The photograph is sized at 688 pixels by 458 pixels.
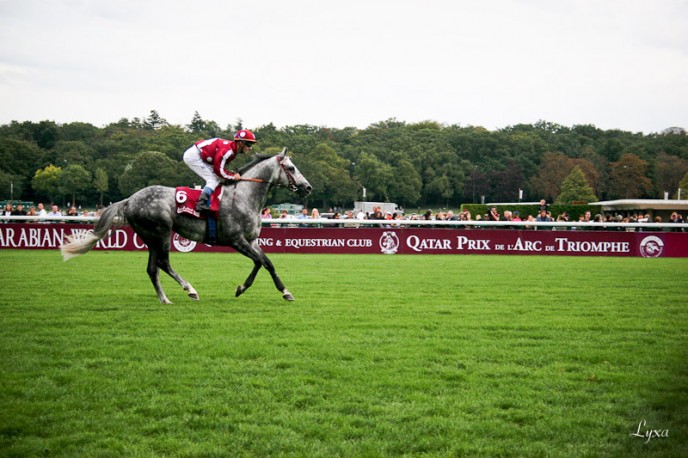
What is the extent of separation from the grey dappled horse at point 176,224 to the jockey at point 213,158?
27 cm

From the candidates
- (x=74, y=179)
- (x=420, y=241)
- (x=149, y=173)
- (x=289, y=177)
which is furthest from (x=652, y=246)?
(x=74, y=179)

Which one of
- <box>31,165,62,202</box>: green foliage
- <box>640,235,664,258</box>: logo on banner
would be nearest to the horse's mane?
<box>640,235,664,258</box>: logo on banner

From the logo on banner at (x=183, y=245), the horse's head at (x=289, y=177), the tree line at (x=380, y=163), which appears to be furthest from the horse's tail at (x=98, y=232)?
the tree line at (x=380, y=163)

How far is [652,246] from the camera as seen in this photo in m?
28.0

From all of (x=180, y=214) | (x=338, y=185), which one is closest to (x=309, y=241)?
(x=180, y=214)

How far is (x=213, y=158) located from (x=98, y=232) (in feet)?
7.85

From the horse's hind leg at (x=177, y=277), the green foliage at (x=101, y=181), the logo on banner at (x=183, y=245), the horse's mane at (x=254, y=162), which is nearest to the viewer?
the horse's hind leg at (x=177, y=277)

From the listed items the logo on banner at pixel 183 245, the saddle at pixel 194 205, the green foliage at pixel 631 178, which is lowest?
the logo on banner at pixel 183 245

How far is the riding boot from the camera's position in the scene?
11.5 meters

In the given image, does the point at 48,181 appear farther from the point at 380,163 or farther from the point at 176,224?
the point at 176,224

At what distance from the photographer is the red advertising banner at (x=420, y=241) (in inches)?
1090

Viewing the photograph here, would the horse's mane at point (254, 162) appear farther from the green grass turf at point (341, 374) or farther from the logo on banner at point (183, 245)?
the logo on banner at point (183, 245)

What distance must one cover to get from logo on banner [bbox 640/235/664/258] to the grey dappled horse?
20.9m

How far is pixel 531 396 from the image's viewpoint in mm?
5898
